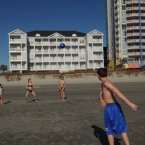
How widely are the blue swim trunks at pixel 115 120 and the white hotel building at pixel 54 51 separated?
3299 inches

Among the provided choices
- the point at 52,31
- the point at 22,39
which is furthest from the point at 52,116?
the point at 52,31

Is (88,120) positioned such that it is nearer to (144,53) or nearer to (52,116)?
(52,116)

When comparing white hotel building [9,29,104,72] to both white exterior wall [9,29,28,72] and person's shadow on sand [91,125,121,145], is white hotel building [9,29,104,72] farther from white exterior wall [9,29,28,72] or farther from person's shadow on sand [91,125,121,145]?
person's shadow on sand [91,125,121,145]

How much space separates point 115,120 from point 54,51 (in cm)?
8720

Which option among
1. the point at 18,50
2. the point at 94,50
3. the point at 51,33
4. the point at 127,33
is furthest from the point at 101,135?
the point at 127,33

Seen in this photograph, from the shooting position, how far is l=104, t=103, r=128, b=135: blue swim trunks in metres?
6.65

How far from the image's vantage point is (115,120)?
664 cm

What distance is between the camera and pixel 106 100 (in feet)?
22.5

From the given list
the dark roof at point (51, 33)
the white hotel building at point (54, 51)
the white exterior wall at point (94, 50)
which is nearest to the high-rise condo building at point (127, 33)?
the white exterior wall at point (94, 50)

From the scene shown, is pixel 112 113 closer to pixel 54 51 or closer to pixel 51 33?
pixel 54 51

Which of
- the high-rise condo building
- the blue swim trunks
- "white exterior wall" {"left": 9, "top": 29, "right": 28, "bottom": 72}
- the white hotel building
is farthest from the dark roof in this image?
the blue swim trunks

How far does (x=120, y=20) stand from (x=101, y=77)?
320ft

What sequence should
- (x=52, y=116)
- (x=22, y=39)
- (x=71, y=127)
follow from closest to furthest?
(x=71, y=127) < (x=52, y=116) < (x=22, y=39)

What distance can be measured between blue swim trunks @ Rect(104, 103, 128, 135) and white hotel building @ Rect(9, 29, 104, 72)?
83787 millimetres
